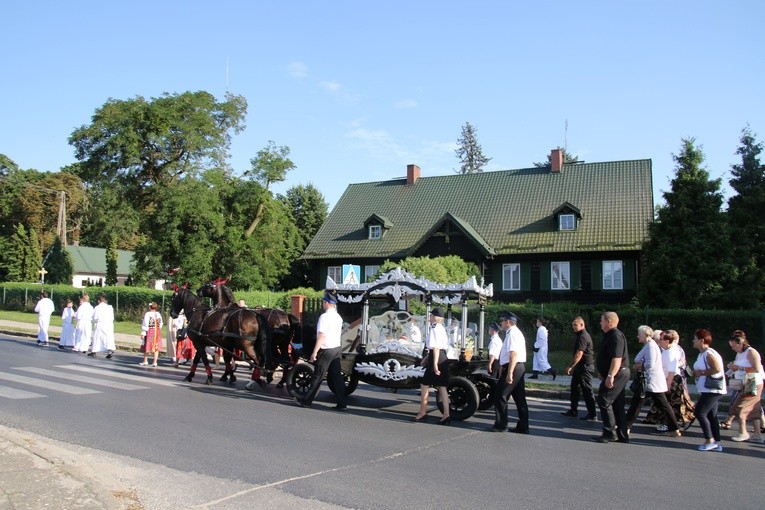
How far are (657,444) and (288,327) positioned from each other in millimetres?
7868

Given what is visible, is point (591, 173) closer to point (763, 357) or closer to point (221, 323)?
point (763, 357)

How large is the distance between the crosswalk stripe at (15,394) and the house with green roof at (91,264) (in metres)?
69.7

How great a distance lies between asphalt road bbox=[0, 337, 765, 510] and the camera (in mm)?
6543

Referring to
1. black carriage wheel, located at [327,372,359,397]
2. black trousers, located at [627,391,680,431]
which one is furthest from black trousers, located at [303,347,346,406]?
black trousers, located at [627,391,680,431]

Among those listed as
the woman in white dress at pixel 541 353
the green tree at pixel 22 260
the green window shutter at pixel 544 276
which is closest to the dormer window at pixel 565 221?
the green window shutter at pixel 544 276

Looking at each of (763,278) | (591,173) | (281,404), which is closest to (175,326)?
(281,404)

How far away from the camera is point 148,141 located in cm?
4438

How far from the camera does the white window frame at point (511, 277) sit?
117ft

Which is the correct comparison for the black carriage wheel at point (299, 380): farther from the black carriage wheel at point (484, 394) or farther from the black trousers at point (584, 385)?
the black trousers at point (584, 385)

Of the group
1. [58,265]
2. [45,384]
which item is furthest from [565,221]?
[58,265]

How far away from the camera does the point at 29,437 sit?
859cm

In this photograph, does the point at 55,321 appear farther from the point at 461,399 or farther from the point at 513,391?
the point at 513,391

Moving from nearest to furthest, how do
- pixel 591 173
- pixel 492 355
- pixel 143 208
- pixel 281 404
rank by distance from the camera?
1. pixel 281 404
2. pixel 492 355
3. pixel 591 173
4. pixel 143 208

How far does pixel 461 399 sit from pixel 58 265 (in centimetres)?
5054
